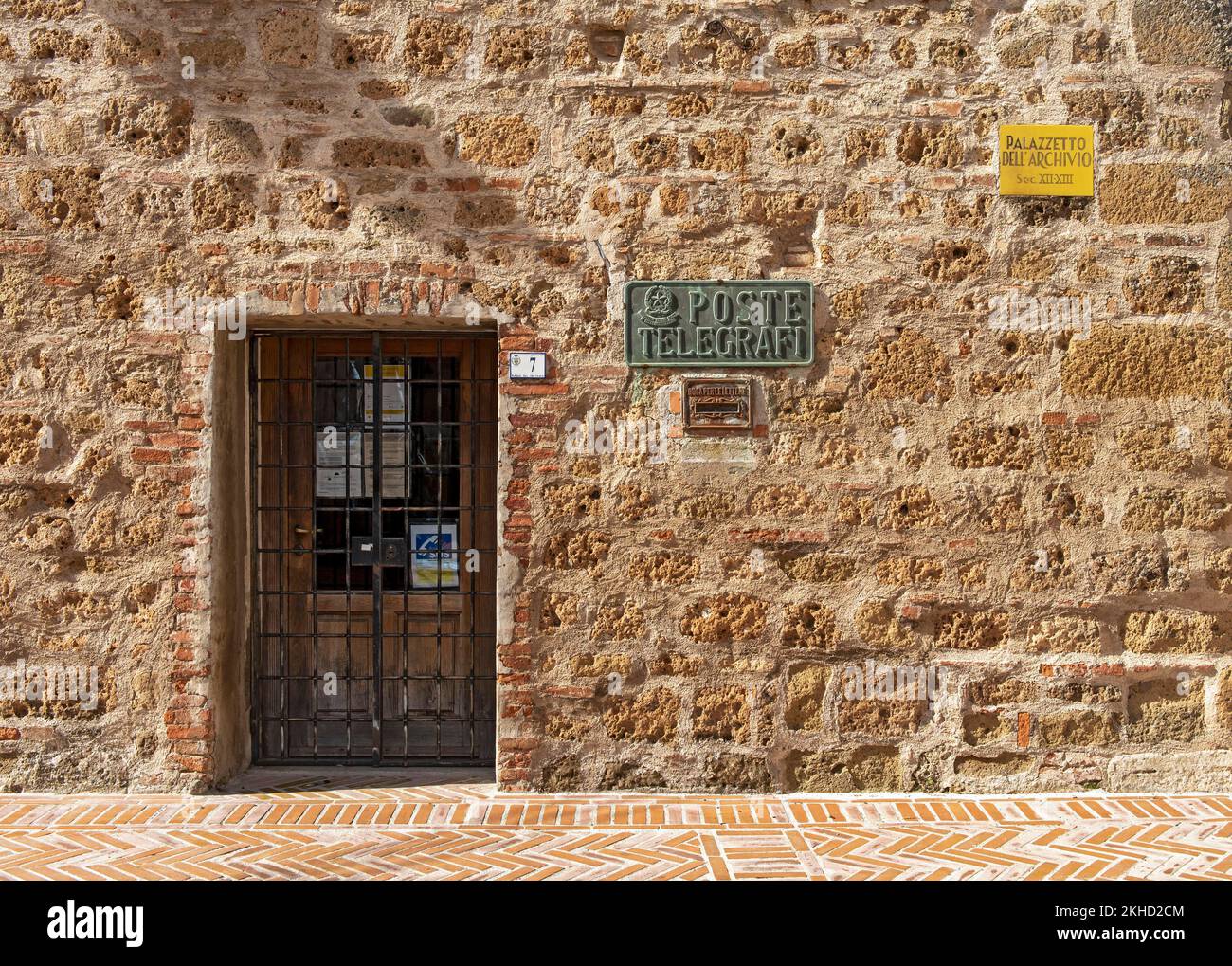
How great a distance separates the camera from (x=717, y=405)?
4719mm

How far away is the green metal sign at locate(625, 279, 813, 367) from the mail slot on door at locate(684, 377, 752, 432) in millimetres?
89

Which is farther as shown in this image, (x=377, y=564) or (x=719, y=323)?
(x=377, y=564)

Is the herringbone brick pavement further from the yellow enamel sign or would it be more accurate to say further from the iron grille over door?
the yellow enamel sign

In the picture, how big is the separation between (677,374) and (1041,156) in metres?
1.81

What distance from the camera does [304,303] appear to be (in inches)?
184

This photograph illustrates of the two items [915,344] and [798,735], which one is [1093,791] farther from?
[915,344]

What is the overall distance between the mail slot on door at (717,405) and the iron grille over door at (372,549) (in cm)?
97

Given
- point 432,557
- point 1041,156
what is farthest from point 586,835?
point 1041,156

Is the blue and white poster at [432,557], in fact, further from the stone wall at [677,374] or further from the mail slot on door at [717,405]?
the mail slot on door at [717,405]

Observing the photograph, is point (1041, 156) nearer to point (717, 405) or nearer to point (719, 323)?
point (719, 323)

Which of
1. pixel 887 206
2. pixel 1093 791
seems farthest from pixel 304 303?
pixel 1093 791

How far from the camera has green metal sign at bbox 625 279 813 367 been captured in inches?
185

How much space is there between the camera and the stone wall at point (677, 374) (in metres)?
4.70

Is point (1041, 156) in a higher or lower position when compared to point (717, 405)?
higher
